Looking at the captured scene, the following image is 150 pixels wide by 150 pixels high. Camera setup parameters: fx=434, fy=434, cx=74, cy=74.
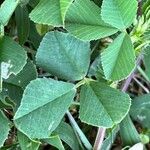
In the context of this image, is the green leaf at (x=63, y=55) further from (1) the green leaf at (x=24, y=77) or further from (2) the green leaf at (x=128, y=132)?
(2) the green leaf at (x=128, y=132)

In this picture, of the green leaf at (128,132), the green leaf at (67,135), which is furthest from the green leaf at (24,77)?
the green leaf at (128,132)

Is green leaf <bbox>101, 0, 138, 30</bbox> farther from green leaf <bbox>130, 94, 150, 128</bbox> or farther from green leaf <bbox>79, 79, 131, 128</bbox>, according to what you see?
green leaf <bbox>130, 94, 150, 128</bbox>

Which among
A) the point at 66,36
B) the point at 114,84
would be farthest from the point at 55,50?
the point at 114,84

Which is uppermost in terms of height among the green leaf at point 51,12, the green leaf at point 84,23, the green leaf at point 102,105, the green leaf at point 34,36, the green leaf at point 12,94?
the green leaf at point 51,12

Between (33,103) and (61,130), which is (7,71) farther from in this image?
(61,130)

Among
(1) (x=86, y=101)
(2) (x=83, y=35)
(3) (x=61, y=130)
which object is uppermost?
(2) (x=83, y=35)
